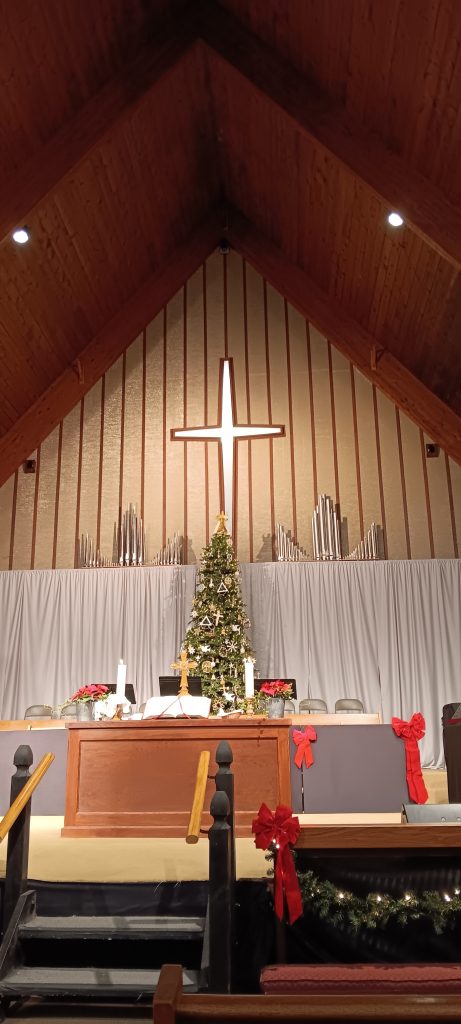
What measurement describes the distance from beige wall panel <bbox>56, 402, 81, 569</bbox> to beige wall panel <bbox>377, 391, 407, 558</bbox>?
4.09 meters

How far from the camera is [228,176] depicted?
11336 mm

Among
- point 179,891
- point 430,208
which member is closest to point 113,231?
point 430,208

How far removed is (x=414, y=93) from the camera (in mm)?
7133

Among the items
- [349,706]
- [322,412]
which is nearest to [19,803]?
[349,706]

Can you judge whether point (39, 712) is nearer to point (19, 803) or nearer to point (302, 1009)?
point (19, 803)

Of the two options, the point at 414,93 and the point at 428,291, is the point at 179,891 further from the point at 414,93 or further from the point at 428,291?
the point at 428,291

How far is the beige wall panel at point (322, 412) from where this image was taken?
436 inches

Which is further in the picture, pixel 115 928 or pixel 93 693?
pixel 93 693

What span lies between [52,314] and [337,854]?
829 cm

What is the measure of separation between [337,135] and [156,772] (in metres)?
6.20

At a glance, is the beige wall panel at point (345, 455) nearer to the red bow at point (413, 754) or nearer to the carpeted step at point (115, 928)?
the red bow at point (413, 754)

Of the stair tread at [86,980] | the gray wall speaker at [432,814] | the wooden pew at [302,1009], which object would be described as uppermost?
the gray wall speaker at [432,814]

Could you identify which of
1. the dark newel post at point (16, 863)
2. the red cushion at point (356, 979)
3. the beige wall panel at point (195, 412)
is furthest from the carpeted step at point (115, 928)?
the beige wall panel at point (195, 412)

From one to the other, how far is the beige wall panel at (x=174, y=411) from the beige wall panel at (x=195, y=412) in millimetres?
98
